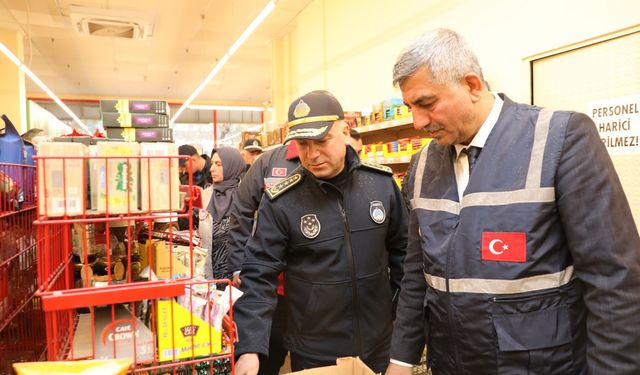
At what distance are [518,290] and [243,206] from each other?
2.17 meters

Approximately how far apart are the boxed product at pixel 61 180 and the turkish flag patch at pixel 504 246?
111cm

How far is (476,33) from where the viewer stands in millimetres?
4316

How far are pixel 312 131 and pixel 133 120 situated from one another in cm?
80

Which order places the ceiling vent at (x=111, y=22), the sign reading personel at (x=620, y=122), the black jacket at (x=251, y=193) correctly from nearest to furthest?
the sign reading personel at (x=620, y=122), the black jacket at (x=251, y=193), the ceiling vent at (x=111, y=22)

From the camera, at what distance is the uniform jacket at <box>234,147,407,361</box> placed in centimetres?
185

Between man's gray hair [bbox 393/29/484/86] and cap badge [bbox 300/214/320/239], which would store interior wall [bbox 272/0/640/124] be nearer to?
man's gray hair [bbox 393/29/484/86]

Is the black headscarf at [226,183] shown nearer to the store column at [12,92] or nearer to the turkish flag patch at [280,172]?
the turkish flag patch at [280,172]

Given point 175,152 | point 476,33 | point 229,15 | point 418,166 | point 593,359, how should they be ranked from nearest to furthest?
1. point 593,359
2. point 175,152
3. point 418,166
4. point 476,33
5. point 229,15

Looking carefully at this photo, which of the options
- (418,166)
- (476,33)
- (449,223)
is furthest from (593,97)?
(449,223)

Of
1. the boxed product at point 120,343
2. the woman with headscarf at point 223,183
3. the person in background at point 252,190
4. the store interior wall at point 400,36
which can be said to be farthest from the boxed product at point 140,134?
the store interior wall at point 400,36

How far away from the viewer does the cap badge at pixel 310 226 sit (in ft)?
6.16

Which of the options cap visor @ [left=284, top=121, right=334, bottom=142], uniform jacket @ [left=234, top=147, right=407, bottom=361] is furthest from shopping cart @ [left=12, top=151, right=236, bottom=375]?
cap visor @ [left=284, top=121, right=334, bottom=142]

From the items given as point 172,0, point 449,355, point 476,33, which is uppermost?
point 172,0

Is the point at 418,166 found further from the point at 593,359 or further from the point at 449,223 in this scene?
the point at 593,359
